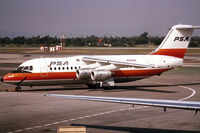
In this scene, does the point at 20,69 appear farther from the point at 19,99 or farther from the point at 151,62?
the point at 151,62

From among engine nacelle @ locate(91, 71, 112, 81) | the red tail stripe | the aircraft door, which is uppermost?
the red tail stripe

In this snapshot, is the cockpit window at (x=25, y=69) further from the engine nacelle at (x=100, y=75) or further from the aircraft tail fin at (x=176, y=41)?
the aircraft tail fin at (x=176, y=41)

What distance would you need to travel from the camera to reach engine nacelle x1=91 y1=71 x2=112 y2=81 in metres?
29.5

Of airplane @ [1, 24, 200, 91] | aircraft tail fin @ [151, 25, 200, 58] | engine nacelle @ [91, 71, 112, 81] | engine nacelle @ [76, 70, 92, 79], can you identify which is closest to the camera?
airplane @ [1, 24, 200, 91]

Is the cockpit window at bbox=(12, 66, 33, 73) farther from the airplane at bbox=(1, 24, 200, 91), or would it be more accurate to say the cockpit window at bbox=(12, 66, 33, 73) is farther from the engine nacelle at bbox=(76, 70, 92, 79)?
the engine nacelle at bbox=(76, 70, 92, 79)

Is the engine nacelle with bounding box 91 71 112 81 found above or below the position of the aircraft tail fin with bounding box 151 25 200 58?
below

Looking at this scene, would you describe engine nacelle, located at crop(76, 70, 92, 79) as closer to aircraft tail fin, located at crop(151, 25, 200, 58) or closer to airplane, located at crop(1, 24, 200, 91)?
airplane, located at crop(1, 24, 200, 91)

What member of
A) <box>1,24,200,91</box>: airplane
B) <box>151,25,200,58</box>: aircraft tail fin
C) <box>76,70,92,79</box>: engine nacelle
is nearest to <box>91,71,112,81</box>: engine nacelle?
<box>1,24,200,91</box>: airplane

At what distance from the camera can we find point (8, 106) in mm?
22031

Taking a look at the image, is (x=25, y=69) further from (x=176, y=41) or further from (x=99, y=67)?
(x=176, y=41)

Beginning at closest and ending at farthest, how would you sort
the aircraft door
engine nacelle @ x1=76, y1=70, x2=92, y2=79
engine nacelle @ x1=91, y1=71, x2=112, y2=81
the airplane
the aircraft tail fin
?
the airplane
the aircraft door
engine nacelle @ x1=76, y1=70, x2=92, y2=79
engine nacelle @ x1=91, y1=71, x2=112, y2=81
the aircraft tail fin

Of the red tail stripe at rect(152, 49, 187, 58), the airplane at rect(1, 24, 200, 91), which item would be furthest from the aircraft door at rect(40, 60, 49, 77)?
the red tail stripe at rect(152, 49, 187, 58)

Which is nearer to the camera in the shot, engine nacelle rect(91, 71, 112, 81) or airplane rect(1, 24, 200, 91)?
airplane rect(1, 24, 200, 91)

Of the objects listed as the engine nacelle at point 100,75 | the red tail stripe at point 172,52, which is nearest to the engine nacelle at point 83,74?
the engine nacelle at point 100,75
